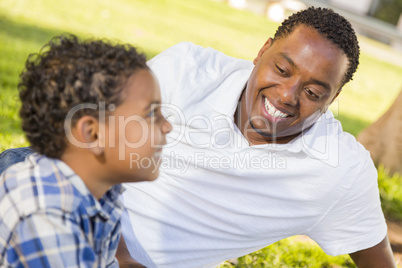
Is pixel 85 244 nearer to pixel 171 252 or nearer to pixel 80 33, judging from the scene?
pixel 171 252

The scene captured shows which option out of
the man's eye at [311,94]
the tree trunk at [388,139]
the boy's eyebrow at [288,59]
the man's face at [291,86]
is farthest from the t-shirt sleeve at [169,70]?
the tree trunk at [388,139]

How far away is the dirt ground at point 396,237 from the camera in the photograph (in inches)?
150

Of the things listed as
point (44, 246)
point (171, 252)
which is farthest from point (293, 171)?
point (44, 246)

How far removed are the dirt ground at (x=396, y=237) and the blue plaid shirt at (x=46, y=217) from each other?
283 cm

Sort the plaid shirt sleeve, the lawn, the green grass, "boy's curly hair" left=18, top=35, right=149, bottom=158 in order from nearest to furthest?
the plaid shirt sleeve, "boy's curly hair" left=18, top=35, right=149, bottom=158, the green grass, the lawn

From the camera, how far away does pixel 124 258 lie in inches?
92.7

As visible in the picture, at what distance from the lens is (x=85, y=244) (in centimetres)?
153

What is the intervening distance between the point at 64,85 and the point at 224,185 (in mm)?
1015

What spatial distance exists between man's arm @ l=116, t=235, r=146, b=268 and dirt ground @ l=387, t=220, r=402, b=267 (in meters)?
2.20

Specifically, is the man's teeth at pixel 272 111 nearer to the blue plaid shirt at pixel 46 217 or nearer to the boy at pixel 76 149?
the boy at pixel 76 149

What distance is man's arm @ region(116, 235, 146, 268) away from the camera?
232cm

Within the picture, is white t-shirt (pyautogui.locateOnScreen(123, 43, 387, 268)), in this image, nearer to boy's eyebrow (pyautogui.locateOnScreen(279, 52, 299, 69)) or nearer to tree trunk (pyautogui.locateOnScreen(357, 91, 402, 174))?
boy's eyebrow (pyautogui.locateOnScreen(279, 52, 299, 69))

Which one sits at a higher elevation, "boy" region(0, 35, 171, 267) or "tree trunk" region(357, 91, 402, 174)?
"boy" region(0, 35, 171, 267)

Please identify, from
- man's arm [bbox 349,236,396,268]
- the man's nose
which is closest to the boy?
the man's nose
